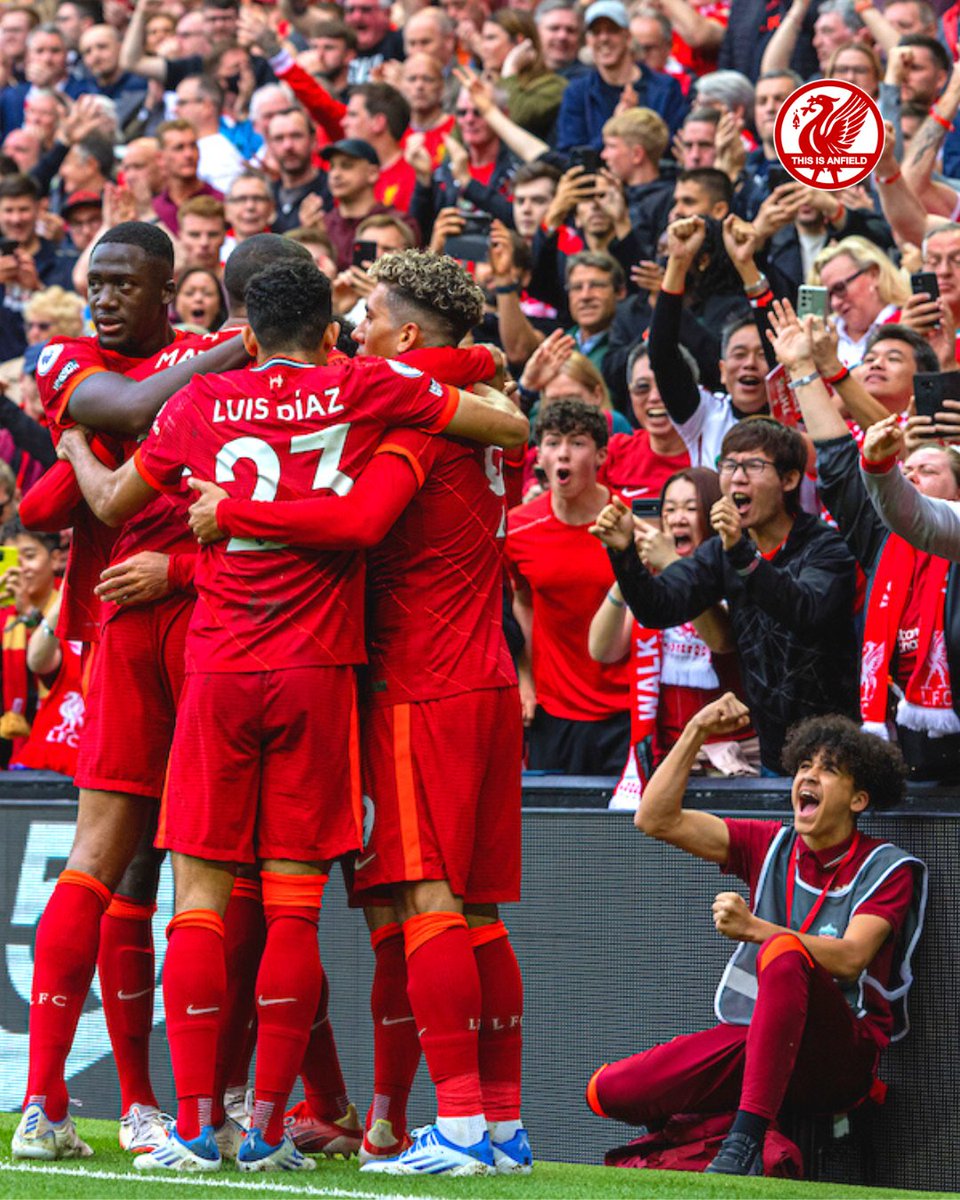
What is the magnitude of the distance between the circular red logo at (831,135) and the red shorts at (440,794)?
260cm

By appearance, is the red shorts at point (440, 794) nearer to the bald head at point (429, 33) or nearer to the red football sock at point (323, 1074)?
the red football sock at point (323, 1074)

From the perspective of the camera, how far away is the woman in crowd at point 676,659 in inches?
279

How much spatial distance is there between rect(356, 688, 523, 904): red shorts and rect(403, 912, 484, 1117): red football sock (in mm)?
153

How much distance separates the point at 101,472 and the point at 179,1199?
1948mm

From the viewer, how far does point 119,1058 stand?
5508 millimetres

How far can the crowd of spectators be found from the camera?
6617 mm

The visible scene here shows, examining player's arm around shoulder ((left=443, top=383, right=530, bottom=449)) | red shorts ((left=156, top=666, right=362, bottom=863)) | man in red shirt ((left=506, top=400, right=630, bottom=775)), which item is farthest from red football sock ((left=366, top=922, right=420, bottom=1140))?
man in red shirt ((left=506, top=400, right=630, bottom=775))

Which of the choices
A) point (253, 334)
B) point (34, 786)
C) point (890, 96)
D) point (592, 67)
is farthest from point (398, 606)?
point (592, 67)

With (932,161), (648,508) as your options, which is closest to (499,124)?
(932,161)

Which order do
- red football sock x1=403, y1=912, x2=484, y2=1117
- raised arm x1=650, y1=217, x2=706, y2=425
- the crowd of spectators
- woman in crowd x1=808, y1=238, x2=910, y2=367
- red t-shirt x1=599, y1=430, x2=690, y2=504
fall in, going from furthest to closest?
red t-shirt x1=599, y1=430, x2=690, y2=504
woman in crowd x1=808, y1=238, x2=910, y2=367
raised arm x1=650, y1=217, x2=706, y2=425
the crowd of spectators
red football sock x1=403, y1=912, x2=484, y2=1117

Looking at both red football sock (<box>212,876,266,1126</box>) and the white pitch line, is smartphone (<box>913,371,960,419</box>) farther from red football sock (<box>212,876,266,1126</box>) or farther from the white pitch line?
the white pitch line

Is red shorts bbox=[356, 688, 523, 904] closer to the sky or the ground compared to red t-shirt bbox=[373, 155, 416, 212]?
closer to the ground

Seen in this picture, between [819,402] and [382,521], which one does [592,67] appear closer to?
[819,402]

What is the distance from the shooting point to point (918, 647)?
6211 mm
